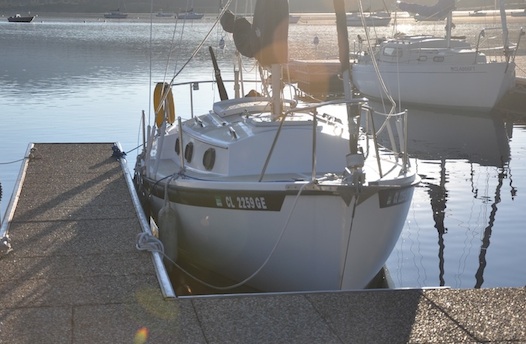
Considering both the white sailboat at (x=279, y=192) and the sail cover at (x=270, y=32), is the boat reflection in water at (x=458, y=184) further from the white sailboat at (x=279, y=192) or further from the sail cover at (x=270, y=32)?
the sail cover at (x=270, y=32)

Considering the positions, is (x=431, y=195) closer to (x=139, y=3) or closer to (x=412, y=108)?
(x=412, y=108)

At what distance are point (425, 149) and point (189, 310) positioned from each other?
17.1m

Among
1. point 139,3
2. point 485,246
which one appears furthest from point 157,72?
point 139,3

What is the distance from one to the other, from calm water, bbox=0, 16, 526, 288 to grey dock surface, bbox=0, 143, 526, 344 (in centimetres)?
339

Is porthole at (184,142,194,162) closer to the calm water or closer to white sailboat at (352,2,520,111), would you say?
the calm water

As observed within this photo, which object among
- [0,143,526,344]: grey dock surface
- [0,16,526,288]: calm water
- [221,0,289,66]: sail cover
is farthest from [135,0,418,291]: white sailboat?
[0,16,526,288]: calm water

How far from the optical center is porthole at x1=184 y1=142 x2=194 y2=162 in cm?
1247

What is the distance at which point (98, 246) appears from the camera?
34.6 feet

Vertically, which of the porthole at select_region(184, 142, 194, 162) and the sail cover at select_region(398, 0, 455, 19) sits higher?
the porthole at select_region(184, 142, 194, 162)

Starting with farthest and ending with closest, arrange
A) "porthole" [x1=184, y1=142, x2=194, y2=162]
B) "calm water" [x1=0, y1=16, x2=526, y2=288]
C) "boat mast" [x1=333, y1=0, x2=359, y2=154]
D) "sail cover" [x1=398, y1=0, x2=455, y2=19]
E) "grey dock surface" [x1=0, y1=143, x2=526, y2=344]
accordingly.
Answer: "sail cover" [x1=398, y1=0, x2=455, y2=19] → "calm water" [x1=0, y1=16, x2=526, y2=288] → "porthole" [x1=184, y1=142, x2=194, y2=162] → "boat mast" [x1=333, y1=0, x2=359, y2=154] → "grey dock surface" [x1=0, y1=143, x2=526, y2=344]

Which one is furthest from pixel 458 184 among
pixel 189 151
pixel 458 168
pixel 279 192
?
pixel 279 192

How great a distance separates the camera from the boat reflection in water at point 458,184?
14117 mm

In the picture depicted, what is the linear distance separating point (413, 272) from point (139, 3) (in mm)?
183044

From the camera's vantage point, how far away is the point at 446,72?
101ft
